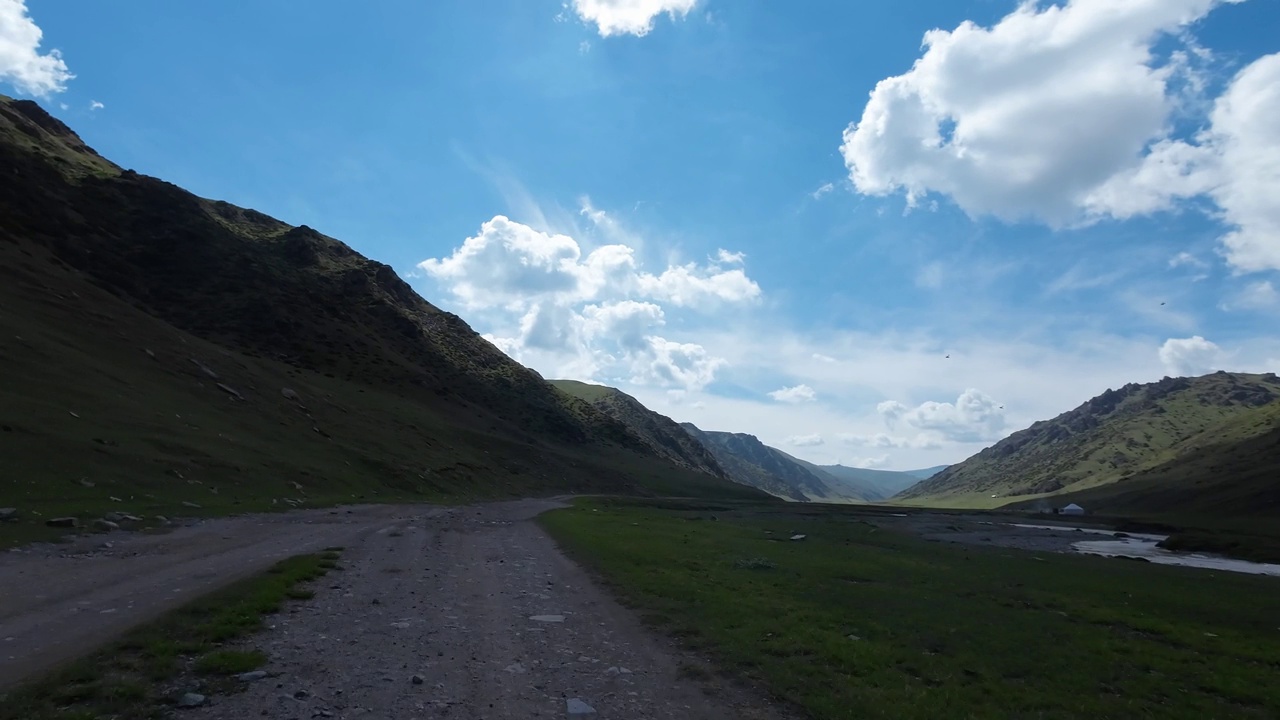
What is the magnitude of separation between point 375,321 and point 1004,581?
152 metres

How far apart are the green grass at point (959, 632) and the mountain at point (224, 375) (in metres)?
28.3

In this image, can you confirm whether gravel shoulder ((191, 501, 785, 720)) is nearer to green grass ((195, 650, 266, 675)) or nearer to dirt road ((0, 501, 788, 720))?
dirt road ((0, 501, 788, 720))

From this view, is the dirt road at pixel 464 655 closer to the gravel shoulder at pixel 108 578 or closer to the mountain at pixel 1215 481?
the gravel shoulder at pixel 108 578

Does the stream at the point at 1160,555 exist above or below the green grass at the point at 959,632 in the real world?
below

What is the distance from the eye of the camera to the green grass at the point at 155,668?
29.3ft

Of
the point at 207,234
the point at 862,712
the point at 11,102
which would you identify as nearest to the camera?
the point at 862,712

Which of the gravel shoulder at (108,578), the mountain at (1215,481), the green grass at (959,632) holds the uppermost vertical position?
the mountain at (1215,481)

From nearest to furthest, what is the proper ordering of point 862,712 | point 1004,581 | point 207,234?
point 862,712, point 1004,581, point 207,234

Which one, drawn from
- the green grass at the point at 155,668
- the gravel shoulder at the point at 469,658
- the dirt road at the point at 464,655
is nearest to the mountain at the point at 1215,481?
the dirt road at the point at 464,655

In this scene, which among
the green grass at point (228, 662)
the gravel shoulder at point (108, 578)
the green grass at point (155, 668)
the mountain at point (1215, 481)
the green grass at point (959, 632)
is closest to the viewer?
the green grass at point (155, 668)

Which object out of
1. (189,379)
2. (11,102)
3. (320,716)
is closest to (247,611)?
(320,716)

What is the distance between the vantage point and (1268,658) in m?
16.7

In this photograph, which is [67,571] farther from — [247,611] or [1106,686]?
[1106,686]

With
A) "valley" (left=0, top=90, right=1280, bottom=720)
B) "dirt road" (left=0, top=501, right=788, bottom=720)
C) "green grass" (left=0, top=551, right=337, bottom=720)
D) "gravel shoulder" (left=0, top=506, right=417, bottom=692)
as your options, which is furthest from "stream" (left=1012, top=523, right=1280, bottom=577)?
"gravel shoulder" (left=0, top=506, right=417, bottom=692)
